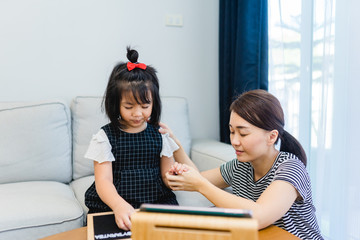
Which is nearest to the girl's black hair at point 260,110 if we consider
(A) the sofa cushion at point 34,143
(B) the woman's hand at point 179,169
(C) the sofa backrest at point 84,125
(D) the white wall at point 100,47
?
(B) the woman's hand at point 179,169

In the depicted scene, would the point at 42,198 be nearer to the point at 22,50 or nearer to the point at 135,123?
the point at 135,123

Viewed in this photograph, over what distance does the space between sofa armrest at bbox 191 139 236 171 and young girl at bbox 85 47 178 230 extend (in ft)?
1.30

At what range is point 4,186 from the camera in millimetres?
1579

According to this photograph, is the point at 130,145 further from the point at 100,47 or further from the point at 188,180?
the point at 100,47

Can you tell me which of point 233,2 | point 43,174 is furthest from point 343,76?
point 43,174

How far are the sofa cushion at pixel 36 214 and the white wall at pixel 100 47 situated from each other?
0.81 metres

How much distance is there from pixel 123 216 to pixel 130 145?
36 centimetres

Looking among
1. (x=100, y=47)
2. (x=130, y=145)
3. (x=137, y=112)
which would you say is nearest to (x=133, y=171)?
(x=130, y=145)

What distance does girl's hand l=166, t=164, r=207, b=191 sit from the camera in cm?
94

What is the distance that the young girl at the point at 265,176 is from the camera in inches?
35.4

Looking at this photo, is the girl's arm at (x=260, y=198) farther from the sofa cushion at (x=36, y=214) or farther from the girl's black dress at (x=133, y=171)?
the sofa cushion at (x=36, y=214)

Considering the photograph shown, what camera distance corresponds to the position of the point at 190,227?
20.7 inches

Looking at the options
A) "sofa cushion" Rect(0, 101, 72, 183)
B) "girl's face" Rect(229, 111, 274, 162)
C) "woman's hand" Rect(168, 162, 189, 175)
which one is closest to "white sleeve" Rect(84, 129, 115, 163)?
"woman's hand" Rect(168, 162, 189, 175)

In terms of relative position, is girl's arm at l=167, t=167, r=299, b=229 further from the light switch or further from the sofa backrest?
the light switch
